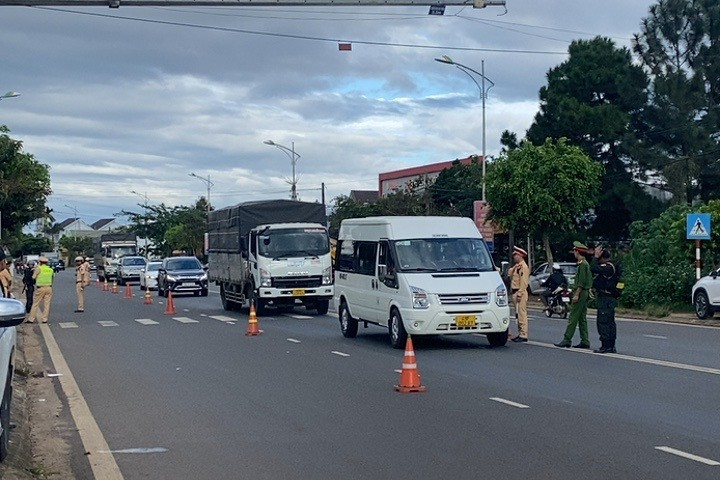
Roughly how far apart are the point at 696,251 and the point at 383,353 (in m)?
14.8

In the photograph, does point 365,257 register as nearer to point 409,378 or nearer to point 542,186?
point 409,378

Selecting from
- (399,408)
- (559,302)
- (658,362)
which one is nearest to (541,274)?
(559,302)

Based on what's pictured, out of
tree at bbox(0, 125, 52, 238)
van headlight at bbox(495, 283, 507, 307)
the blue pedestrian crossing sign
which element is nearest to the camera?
van headlight at bbox(495, 283, 507, 307)

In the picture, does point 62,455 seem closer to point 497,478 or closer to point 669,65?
point 497,478

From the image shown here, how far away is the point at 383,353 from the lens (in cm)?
1844

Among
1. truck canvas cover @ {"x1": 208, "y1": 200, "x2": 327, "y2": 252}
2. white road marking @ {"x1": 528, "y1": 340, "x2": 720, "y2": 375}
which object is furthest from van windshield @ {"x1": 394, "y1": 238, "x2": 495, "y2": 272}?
truck canvas cover @ {"x1": 208, "y1": 200, "x2": 327, "y2": 252}

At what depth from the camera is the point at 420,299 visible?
18.0 m

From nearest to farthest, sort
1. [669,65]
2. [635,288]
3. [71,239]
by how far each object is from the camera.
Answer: [635,288] → [669,65] → [71,239]

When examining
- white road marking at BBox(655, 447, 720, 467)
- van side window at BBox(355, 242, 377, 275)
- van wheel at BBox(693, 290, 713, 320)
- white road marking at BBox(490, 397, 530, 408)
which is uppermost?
van side window at BBox(355, 242, 377, 275)

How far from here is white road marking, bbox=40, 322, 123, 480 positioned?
8.85 meters

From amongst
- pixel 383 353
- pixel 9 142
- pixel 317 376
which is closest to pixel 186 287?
pixel 9 142

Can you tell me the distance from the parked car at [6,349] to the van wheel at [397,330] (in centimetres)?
989

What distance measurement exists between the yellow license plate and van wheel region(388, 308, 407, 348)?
982mm

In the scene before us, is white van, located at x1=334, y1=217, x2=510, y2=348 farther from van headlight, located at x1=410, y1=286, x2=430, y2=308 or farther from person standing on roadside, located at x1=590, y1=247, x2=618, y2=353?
person standing on roadside, located at x1=590, y1=247, x2=618, y2=353
